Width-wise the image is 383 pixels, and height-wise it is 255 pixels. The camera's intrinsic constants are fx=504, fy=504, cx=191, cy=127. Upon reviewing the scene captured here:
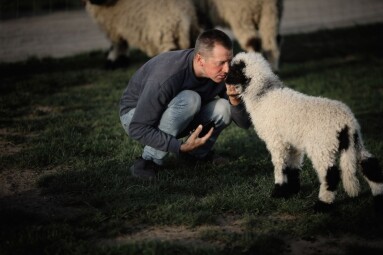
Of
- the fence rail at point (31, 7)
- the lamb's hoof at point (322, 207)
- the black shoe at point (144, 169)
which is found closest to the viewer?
the lamb's hoof at point (322, 207)

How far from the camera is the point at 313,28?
12.3m

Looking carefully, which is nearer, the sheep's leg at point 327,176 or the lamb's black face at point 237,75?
the sheep's leg at point 327,176

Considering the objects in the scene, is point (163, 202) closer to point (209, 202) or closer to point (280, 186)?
point (209, 202)

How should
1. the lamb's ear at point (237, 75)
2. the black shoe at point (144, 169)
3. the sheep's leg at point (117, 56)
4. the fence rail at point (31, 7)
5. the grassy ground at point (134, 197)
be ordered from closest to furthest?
the grassy ground at point (134, 197) → the lamb's ear at point (237, 75) → the black shoe at point (144, 169) → the sheep's leg at point (117, 56) → the fence rail at point (31, 7)

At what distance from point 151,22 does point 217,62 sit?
13.2 ft

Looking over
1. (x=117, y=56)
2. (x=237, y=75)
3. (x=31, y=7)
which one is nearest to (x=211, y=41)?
(x=237, y=75)

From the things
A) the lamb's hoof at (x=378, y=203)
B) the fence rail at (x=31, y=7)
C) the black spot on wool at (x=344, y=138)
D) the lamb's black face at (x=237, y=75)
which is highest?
the lamb's black face at (x=237, y=75)

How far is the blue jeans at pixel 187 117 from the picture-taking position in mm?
4586

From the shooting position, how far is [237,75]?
4145 mm

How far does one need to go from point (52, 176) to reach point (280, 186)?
2.14 meters

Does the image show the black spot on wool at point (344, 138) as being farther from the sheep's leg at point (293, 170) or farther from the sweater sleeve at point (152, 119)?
the sweater sleeve at point (152, 119)

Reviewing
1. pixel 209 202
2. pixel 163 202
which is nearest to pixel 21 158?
pixel 163 202

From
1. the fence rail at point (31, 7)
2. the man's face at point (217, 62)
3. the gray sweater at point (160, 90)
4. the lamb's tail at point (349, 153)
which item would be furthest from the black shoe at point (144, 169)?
the fence rail at point (31, 7)

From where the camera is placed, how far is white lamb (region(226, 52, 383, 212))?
3.77m
